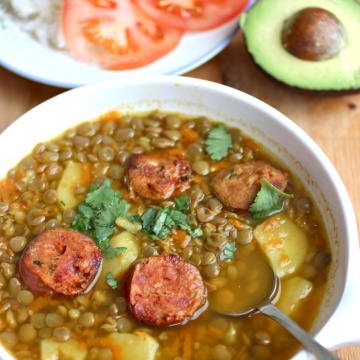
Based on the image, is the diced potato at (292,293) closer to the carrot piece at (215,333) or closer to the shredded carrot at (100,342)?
the carrot piece at (215,333)

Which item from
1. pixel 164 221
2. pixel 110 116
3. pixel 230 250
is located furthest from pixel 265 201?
pixel 110 116

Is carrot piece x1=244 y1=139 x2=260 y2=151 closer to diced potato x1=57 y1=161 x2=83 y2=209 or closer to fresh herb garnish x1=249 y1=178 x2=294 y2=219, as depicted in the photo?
fresh herb garnish x1=249 y1=178 x2=294 y2=219

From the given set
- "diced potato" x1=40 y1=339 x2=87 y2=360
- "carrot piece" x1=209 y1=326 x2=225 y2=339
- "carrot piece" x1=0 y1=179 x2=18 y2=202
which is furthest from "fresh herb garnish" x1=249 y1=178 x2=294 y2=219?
"carrot piece" x1=0 y1=179 x2=18 y2=202

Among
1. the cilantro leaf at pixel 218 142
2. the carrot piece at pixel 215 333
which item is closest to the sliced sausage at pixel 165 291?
the carrot piece at pixel 215 333

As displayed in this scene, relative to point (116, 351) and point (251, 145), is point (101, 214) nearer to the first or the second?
point (116, 351)

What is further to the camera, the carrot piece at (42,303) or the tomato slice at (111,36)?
the tomato slice at (111,36)
